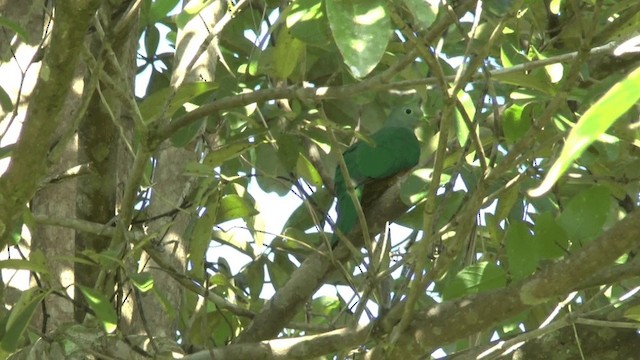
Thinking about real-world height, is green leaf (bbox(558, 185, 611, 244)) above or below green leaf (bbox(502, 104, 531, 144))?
below


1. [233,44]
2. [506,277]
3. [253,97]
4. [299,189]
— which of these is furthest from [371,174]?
[253,97]

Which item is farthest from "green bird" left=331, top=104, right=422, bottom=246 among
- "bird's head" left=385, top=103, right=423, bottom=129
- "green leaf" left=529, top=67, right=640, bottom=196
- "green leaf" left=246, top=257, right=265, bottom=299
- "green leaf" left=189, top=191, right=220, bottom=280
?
"green leaf" left=529, top=67, right=640, bottom=196

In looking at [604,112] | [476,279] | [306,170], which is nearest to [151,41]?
[306,170]

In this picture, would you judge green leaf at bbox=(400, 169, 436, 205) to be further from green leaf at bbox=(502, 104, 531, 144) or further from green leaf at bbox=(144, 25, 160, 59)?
green leaf at bbox=(144, 25, 160, 59)

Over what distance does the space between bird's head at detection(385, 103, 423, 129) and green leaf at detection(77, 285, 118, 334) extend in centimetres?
223

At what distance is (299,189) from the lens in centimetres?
230

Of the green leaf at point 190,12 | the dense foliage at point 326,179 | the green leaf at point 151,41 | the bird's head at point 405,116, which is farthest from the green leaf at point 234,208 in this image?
the bird's head at point 405,116

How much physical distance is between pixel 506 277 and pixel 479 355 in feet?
0.58

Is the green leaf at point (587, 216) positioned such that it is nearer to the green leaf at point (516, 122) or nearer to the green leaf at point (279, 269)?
the green leaf at point (516, 122)

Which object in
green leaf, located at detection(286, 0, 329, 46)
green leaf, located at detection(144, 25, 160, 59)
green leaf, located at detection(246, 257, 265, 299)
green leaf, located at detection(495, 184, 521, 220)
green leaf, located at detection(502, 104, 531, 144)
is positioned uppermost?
green leaf, located at detection(144, 25, 160, 59)

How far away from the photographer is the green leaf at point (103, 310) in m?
1.68

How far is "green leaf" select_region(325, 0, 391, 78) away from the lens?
1.10 meters

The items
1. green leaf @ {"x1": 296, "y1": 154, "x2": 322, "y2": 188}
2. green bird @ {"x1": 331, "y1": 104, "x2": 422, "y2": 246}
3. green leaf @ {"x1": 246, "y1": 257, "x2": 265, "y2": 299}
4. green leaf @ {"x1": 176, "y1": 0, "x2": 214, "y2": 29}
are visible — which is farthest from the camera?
green bird @ {"x1": 331, "y1": 104, "x2": 422, "y2": 246}

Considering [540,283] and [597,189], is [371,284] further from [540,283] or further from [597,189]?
[597,189]
